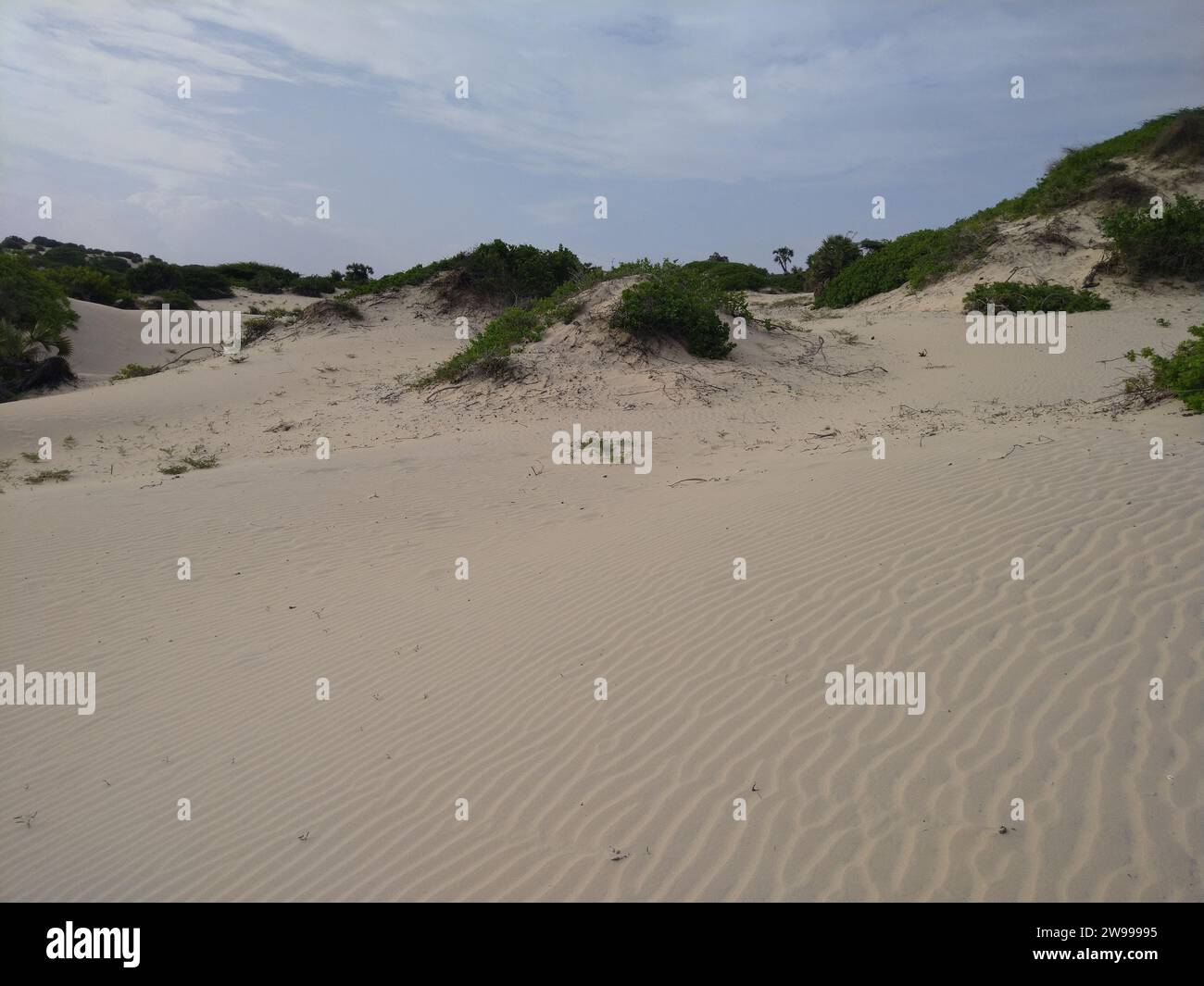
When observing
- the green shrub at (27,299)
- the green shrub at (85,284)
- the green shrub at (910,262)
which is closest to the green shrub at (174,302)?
the green shrub at (85,284)

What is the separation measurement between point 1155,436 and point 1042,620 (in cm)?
441

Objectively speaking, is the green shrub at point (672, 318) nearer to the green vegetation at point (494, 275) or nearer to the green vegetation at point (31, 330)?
the green vegetation at point (494, 275)

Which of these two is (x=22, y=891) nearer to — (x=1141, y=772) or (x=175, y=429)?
(x=1141, y=772)

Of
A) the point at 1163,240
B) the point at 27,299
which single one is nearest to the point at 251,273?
the point at 27,299

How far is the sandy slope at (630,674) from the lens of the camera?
358 cm

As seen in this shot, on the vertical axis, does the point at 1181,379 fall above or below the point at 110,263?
below

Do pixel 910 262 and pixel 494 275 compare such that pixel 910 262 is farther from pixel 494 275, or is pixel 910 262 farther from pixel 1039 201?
pixel 494 275

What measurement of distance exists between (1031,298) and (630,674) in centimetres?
2058

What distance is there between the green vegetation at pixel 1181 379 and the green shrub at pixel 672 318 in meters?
8.49

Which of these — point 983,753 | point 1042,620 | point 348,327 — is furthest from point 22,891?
point 348,327

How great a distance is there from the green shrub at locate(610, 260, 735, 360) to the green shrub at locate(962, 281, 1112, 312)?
345 inches

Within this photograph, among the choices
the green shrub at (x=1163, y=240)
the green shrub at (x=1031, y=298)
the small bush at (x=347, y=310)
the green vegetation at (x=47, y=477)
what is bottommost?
the green vegetation at (x=47, y=477)

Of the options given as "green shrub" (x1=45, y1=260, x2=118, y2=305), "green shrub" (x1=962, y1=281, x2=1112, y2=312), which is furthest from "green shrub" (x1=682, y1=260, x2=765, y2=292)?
"green shrub" (x1=45, y1=260, x2=118, y2=305)

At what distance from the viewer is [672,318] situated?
1689 cm
